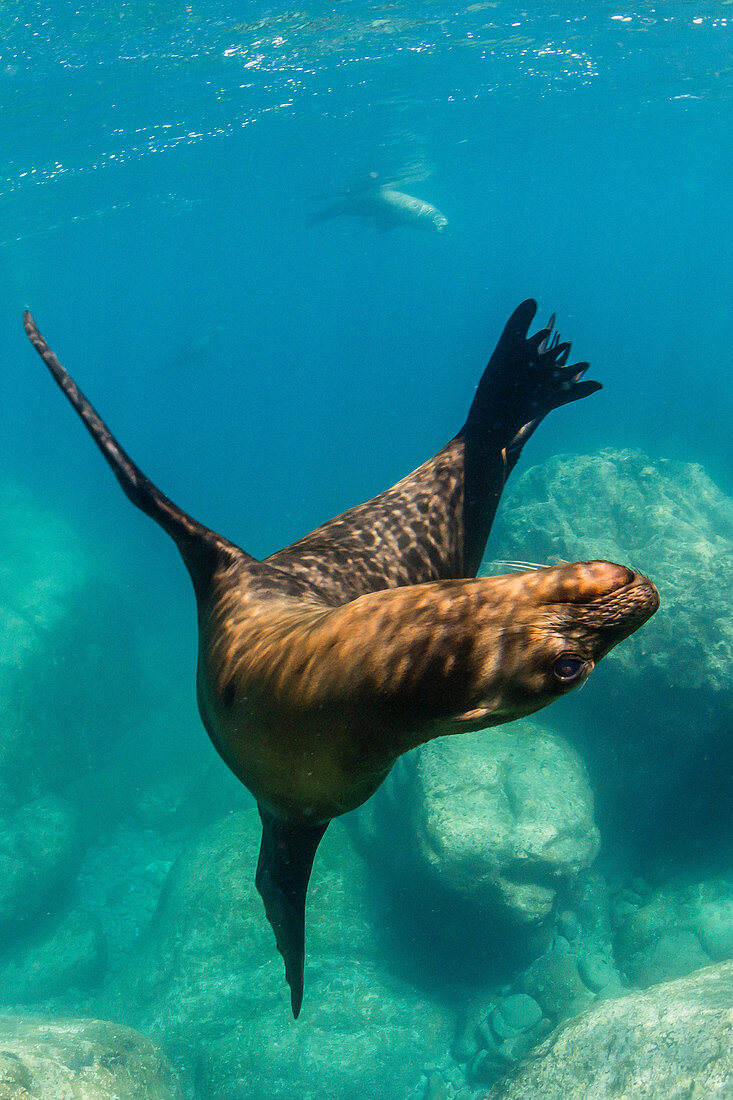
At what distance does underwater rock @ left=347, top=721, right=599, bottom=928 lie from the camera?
1035 cm

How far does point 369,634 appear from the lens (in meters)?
1.41

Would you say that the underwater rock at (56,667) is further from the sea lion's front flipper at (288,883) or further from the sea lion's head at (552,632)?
the sea lion's head at (552,632)

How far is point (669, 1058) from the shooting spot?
21.8 feet

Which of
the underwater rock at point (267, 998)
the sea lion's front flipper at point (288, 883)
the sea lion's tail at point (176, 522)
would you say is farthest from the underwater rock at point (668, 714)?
the sea lion's tail at point (176, 522)

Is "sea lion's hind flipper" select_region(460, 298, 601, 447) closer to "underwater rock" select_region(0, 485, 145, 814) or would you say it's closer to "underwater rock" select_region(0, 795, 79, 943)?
"underwater rock" select_region(0, 795, 79, 943)

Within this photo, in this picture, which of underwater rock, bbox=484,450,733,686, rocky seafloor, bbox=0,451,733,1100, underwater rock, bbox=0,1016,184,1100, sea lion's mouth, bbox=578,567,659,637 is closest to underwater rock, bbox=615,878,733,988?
rocky seafloor, bbox=0,451,733,1100

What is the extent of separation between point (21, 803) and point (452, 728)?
17250 millimetres

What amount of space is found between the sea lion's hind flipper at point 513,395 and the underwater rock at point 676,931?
9338mm

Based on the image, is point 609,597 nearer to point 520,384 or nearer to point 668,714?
point 520,384

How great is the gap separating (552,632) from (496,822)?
10330mm

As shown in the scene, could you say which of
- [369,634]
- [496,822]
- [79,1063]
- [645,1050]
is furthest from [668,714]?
[369,634]

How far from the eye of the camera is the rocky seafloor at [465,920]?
8148mm

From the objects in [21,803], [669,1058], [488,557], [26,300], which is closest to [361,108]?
[488,557]

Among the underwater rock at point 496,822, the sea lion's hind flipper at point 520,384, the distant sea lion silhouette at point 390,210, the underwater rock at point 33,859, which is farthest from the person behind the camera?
the distant sea lion silhouette at point 390,210
